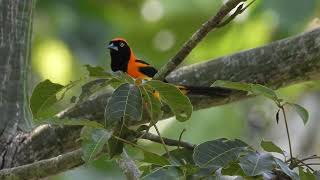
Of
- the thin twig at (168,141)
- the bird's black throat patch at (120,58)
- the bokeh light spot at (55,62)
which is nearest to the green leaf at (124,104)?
the thin twig at (168,141)

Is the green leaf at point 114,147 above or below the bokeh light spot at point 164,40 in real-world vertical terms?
above

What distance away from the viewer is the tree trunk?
2951 millimetres

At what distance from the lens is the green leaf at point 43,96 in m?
2.46

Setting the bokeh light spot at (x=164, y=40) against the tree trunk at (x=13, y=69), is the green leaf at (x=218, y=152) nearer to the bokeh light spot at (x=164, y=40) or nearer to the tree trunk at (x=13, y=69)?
the tree trunk at (x=13, y=69)

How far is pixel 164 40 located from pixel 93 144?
4.49 metres

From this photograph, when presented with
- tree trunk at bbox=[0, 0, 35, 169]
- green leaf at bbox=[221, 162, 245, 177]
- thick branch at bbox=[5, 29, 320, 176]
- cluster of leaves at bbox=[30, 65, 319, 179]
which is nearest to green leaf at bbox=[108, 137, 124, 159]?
cluster of leaves at bbox=[30, 65, 319, 179]

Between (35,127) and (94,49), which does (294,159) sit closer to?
(35,127)

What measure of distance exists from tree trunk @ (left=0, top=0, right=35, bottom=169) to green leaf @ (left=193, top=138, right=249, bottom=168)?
1096 mm

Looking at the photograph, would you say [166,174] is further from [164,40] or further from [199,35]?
[164,40]

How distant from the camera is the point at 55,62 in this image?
6496 mm

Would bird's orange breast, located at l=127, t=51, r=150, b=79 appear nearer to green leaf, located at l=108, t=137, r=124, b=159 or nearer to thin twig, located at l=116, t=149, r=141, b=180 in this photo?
thin twig, located at l=116, t=149, r=141, b=180

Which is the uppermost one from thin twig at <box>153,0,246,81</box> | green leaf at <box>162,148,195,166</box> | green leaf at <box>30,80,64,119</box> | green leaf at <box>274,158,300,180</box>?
thin twig at <box>153,0,246,81</box>

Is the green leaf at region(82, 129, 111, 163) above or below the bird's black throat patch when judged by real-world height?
above

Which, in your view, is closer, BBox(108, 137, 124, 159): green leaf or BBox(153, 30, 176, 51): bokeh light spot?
BBox(108, 137, 124, 159): green leaf
